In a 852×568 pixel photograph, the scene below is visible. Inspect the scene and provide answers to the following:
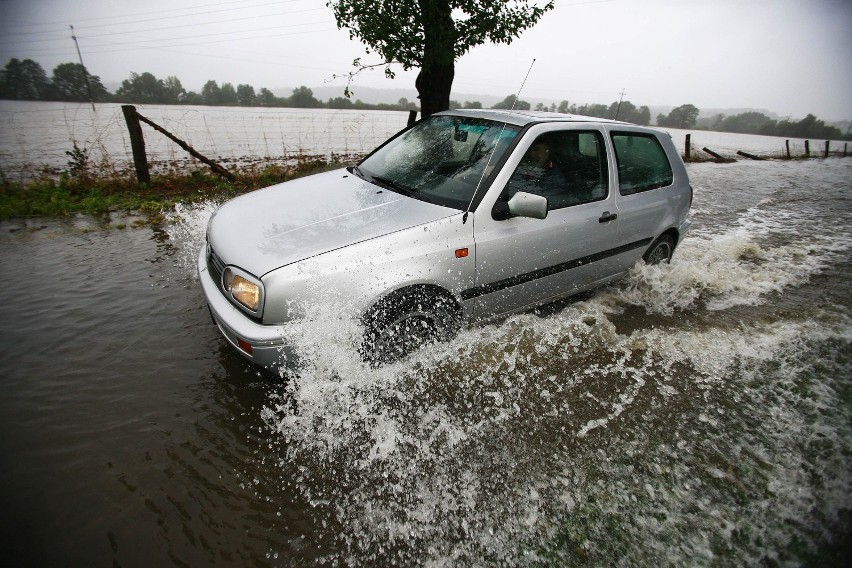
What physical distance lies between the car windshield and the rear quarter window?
1.22 m

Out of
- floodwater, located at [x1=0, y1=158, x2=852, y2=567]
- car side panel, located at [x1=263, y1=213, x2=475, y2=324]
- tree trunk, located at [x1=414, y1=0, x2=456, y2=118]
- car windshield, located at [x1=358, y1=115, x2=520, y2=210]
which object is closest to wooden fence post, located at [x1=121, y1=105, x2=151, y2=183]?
floodwater, located at [x1=0, y1=158, x2=852, y2=567]

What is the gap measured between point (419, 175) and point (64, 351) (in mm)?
3027

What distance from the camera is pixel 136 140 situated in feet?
22.1

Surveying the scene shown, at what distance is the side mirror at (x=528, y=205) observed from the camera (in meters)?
2.60

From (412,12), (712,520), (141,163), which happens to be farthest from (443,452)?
(141,163)

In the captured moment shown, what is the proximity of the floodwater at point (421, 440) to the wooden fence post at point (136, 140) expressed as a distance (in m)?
3.39

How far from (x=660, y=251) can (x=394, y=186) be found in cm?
335

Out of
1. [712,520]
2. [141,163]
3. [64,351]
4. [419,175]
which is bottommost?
[712,520]

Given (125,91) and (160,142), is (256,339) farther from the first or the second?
(125,91)

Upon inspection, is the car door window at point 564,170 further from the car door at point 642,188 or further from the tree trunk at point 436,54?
the tree trunk at point 436,54

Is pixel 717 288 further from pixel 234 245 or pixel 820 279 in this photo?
pixel 234 245

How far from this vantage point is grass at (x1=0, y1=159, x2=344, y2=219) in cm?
575

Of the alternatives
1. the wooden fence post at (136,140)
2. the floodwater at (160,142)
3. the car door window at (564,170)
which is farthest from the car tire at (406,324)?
the wooden fence post at (136,140)

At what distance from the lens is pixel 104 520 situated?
1885 mm
